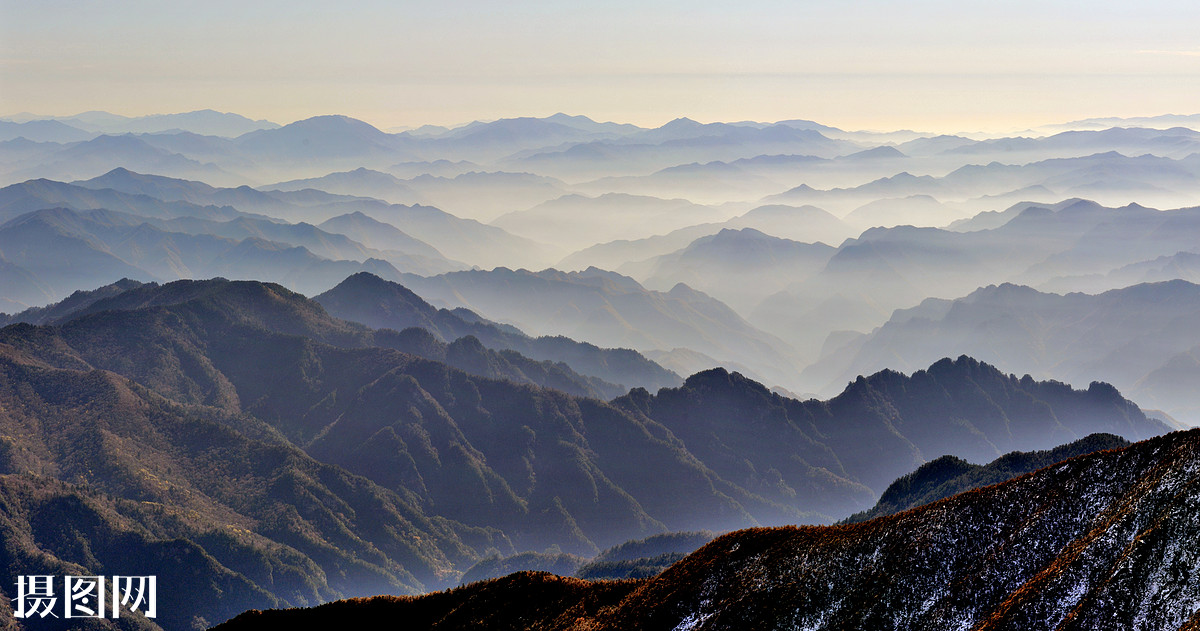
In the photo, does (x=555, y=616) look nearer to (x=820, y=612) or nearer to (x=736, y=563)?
(x=736, y=563)

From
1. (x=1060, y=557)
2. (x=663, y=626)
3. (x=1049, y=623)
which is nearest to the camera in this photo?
(x=1049, y=623)

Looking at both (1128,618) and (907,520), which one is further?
(907,520)

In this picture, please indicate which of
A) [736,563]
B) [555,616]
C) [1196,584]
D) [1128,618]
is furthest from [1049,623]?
[555,616]

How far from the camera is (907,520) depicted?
58.3 m

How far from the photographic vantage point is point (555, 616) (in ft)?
226

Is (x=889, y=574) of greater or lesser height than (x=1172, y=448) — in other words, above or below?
below

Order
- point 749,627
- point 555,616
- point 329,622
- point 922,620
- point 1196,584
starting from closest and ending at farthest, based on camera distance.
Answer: point 1196,584
point 922,620
point 749,627
point 555,616
point 329,622

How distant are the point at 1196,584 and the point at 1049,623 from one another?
6.76 metres

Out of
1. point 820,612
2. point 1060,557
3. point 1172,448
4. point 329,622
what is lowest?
point 329,622

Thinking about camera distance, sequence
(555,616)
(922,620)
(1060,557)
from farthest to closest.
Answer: (555,616), (922,620), (1060,557)

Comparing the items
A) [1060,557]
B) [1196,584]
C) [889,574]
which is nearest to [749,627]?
[889,574]

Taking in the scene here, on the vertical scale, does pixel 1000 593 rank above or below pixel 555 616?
above

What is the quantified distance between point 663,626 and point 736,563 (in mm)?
6287

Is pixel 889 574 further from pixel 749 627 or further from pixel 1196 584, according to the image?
pixel 1196 584
